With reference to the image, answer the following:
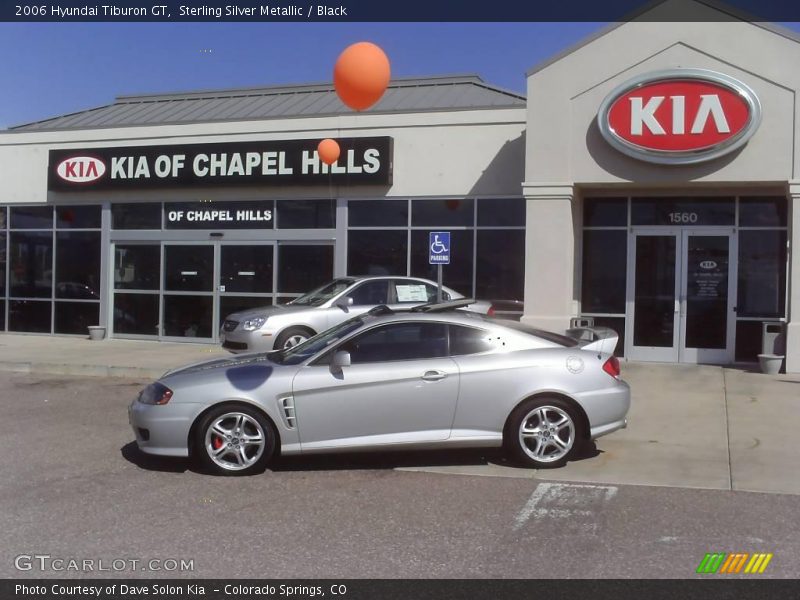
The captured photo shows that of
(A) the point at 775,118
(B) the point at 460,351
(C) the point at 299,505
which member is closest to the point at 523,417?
(B) the point at 460,351

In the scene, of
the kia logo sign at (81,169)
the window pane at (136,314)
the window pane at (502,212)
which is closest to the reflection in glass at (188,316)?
the window pane at (136,314)

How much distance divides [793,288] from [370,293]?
6762 millimetres

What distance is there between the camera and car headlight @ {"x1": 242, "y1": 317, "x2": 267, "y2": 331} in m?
12.7

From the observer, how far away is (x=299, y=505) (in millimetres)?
6094

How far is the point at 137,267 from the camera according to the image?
1875 centimetres

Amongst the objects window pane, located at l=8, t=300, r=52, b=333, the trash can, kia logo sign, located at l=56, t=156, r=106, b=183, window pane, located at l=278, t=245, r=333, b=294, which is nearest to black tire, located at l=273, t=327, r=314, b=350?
window pane, located at l=278, t=245, r=333, b=294

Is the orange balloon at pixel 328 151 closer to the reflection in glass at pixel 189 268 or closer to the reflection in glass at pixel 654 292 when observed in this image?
the reflection in glass at pixel 189 268

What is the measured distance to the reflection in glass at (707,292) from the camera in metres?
14.5

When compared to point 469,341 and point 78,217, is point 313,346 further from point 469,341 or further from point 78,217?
point 78,217

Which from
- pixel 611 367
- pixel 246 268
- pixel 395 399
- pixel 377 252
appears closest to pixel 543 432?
pixel 611 367

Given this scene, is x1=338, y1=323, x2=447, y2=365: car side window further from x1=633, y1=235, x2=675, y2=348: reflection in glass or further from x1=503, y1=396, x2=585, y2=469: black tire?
x1=633, y1=235, x2=675, y2=348: reflection in glass

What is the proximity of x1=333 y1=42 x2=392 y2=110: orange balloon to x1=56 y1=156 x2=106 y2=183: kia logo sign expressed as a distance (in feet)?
35.4

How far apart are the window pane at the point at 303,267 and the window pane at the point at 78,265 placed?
15.5ft

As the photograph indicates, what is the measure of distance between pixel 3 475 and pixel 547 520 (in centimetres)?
452
